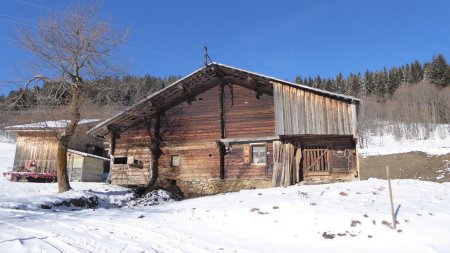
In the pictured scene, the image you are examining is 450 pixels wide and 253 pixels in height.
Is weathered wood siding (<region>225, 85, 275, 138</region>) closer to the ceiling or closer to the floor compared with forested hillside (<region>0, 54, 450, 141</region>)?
closer to the floor

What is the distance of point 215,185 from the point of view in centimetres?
2397

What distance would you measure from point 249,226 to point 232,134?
1195cm

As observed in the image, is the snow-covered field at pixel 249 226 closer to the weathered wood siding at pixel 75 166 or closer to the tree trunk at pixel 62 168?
the tree trunk at pixel 62 168

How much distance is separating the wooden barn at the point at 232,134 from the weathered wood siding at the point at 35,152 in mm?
12065

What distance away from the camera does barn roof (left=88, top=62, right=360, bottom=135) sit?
2384 centimetres

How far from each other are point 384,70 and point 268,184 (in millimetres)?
99482

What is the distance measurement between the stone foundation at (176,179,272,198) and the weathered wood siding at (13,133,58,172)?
1641 cm

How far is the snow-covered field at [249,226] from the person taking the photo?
9883 millimetres

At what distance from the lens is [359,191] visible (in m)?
17.0

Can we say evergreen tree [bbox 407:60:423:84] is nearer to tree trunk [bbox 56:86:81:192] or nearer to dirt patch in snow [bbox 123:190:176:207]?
dirt patch in snow [bbox 123:190:176:207]

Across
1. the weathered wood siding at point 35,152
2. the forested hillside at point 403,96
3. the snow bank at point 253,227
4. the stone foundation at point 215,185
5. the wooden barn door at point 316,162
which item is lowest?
the snow bank at point 253,227

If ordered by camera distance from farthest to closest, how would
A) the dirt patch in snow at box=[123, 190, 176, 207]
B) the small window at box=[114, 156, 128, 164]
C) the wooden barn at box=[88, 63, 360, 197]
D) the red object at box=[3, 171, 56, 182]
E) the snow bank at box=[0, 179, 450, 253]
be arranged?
the red object at box=[3, 171, 56, 182], the small window at box=[114, 156, 128, 164], the wooden barn at box=[88, 63, 360, 197], the dirt patch in snow at box=[123, 190, 176, 207], the snow bank at box=[0, 179, 450, 253]

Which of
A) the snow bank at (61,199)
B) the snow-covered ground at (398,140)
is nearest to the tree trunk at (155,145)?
the snow bank at (61,199)

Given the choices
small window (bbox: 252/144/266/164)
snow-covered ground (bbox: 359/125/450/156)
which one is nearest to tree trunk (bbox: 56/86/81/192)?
small window (bbox: 252/144/266/164)
